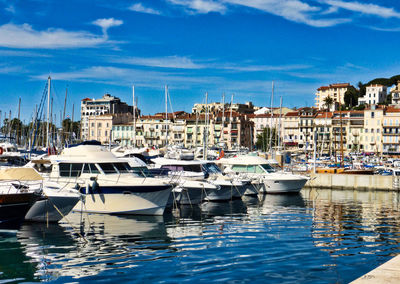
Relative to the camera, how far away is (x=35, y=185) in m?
23.2

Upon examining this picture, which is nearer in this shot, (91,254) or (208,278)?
(208,278)

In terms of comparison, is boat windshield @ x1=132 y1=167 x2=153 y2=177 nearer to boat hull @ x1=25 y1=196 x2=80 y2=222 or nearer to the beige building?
boat hull @ x1=25 y1=196 x2=80 y2=222

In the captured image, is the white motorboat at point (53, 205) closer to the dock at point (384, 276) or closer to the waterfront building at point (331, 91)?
the dock at point (384, 276)

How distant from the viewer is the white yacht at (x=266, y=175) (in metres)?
41.1

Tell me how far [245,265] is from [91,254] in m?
5.38

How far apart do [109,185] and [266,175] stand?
1939 centimetres

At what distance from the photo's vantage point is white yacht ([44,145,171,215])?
24906mm

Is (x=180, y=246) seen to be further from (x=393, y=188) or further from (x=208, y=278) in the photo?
(x=393, y=188)

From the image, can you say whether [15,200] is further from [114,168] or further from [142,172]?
[142,172]

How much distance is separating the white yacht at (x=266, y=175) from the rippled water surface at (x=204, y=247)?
12.3m

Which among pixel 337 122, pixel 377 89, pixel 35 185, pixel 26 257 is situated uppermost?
pixel 377 89

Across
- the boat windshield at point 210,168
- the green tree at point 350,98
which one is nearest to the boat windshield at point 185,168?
the boat windshield at point 210,168

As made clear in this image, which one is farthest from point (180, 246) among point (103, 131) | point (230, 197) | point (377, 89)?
point (377, 89)

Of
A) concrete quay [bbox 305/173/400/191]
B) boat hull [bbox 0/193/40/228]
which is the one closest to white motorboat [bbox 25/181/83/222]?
boat hull [bbox 0/193/40/228]
